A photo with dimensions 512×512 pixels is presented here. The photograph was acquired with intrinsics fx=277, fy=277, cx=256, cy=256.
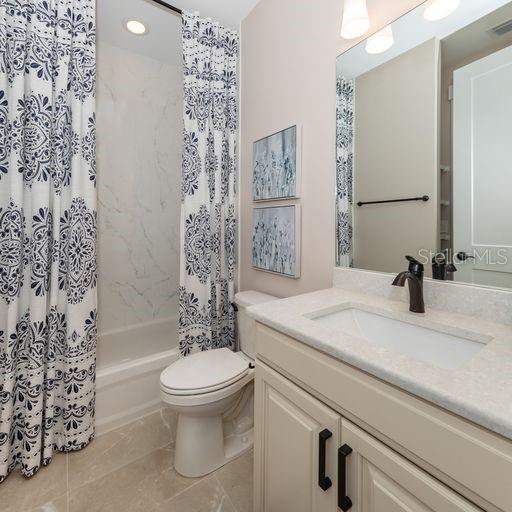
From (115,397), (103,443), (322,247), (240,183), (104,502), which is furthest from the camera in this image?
(240,183)

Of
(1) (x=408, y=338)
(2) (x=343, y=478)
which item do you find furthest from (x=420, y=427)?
(1) (x=408, y=338)

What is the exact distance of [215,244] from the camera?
6.08 feet

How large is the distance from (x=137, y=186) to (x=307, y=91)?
5.07 feet

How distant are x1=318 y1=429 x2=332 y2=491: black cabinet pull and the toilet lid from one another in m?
0.66

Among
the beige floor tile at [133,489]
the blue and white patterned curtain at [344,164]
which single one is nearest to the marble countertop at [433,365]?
the blue and white patterned curtain at [344,164]

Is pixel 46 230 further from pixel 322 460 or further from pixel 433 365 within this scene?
pixel 433 365

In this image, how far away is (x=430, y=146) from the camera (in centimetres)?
100

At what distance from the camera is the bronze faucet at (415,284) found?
3.02ft

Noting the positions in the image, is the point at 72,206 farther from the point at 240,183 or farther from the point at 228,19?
the point at 228,19

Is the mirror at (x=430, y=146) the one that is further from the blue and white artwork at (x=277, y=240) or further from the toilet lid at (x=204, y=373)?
the toilet lid at (x=204, y=373)

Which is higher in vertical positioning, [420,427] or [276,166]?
[276,166]

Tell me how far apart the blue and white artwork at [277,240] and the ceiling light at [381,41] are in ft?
2.44

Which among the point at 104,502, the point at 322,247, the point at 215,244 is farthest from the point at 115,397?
the point at 322,247

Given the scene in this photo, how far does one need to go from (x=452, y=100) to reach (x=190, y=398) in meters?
1.52
